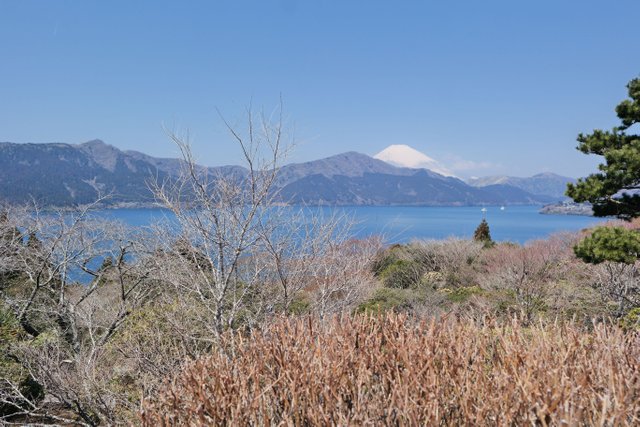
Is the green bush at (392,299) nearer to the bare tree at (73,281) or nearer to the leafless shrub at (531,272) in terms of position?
the leafless shrub at (531,272)

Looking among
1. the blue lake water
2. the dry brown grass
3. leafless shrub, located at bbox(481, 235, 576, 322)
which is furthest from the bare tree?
leafless shrub, located at bbox(481, 235, 576, 322)

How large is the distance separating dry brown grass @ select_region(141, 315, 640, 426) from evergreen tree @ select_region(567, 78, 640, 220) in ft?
16.7

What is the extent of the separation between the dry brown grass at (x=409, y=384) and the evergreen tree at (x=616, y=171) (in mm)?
5091

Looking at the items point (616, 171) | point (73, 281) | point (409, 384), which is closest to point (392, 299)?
point (616, 171)

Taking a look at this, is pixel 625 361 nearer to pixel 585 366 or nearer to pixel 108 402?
pixel 585 366

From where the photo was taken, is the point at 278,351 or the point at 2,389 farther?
the point at 2,389

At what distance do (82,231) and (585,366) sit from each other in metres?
13.9

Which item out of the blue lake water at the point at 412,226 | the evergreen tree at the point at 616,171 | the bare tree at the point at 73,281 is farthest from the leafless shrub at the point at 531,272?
the bare tree at the point at 73,281

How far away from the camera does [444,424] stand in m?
2.70

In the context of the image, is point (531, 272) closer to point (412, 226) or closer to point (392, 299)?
point (412, 226)

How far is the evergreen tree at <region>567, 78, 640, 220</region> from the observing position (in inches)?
292

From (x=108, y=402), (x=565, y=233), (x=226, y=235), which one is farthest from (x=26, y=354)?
(x=565, y=233)

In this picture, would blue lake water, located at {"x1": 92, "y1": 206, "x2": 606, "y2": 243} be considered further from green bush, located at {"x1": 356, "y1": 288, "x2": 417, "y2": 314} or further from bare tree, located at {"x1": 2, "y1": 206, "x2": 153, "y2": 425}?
green bush, located at {"x1": 356, "y1": 288, "x2": 417, "y2": 314}

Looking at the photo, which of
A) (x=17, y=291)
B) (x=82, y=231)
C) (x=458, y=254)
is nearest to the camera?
(x=82, y=231)
